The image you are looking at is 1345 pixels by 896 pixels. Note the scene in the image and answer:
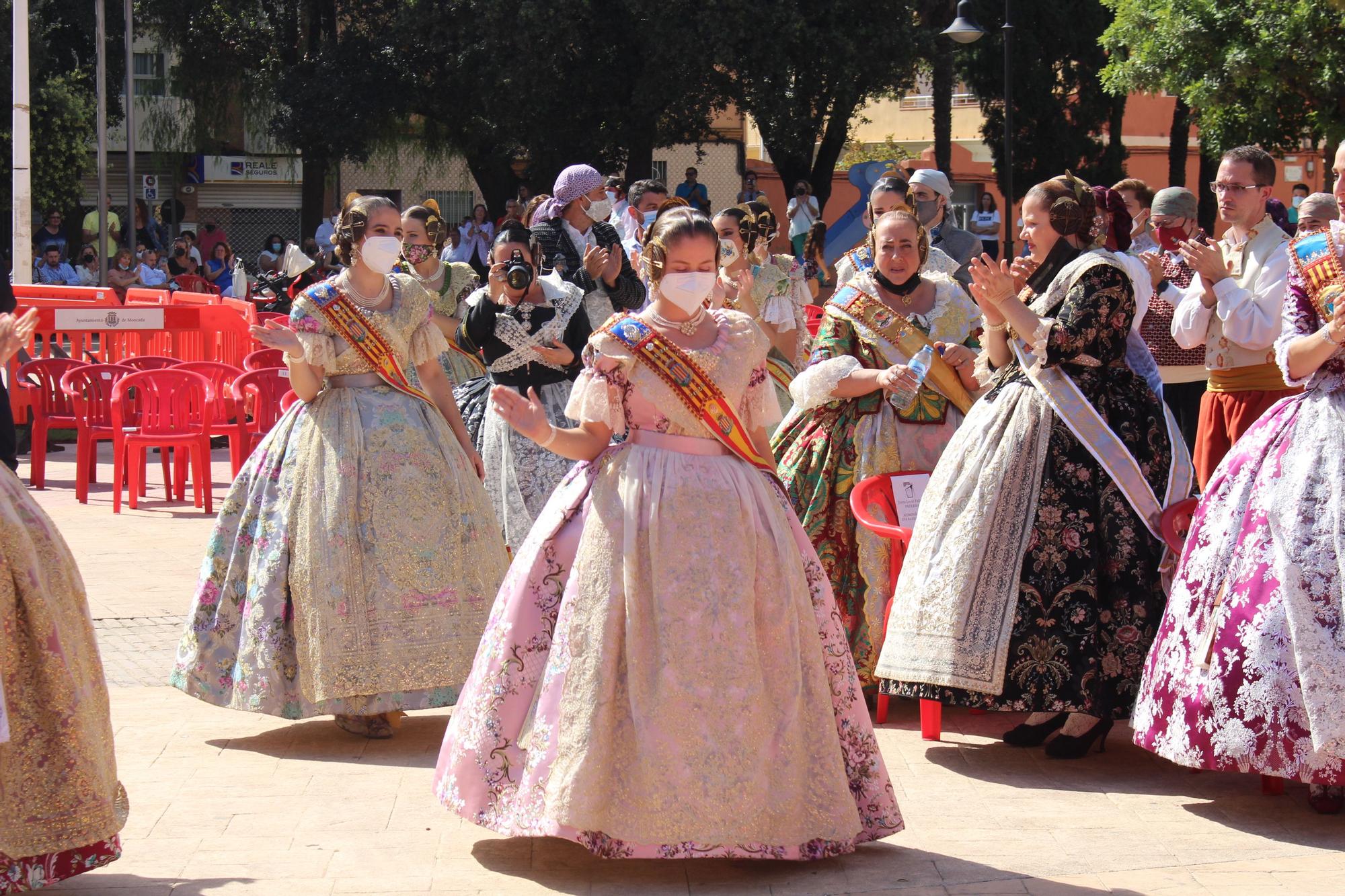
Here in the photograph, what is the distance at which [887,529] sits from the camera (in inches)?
229

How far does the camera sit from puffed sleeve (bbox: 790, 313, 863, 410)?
6.12 m

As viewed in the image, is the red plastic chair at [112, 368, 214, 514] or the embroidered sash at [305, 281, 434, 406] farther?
the red plastic chair at [112, 368, 214, 514]

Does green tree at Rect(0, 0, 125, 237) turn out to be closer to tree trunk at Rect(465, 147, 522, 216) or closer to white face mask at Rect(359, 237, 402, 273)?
tree trunk at Rect(465, 147, 522, 216)

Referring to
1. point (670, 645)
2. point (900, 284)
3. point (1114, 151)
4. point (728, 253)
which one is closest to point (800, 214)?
point (1114, 151)

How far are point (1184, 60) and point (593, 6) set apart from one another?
31.6 feet

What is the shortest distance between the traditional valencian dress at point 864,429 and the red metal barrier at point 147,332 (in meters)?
8.55

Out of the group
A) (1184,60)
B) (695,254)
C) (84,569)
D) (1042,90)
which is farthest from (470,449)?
(1042,90)

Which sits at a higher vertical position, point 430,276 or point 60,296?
point 430,276

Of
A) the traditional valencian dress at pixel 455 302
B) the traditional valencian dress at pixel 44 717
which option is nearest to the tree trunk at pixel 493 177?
the traditional valencian dress at pixel 455 302

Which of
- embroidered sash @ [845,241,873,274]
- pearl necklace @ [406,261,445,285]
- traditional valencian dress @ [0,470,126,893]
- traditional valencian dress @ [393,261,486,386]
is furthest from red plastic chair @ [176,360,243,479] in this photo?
traditional valencian dress @ [0,470,126,893]

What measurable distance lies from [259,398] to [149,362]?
133cm

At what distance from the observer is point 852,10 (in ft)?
82.5

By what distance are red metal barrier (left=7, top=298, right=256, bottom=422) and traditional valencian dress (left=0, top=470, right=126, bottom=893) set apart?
10.1 meters

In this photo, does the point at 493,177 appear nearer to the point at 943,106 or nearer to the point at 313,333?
the point at 943,106
